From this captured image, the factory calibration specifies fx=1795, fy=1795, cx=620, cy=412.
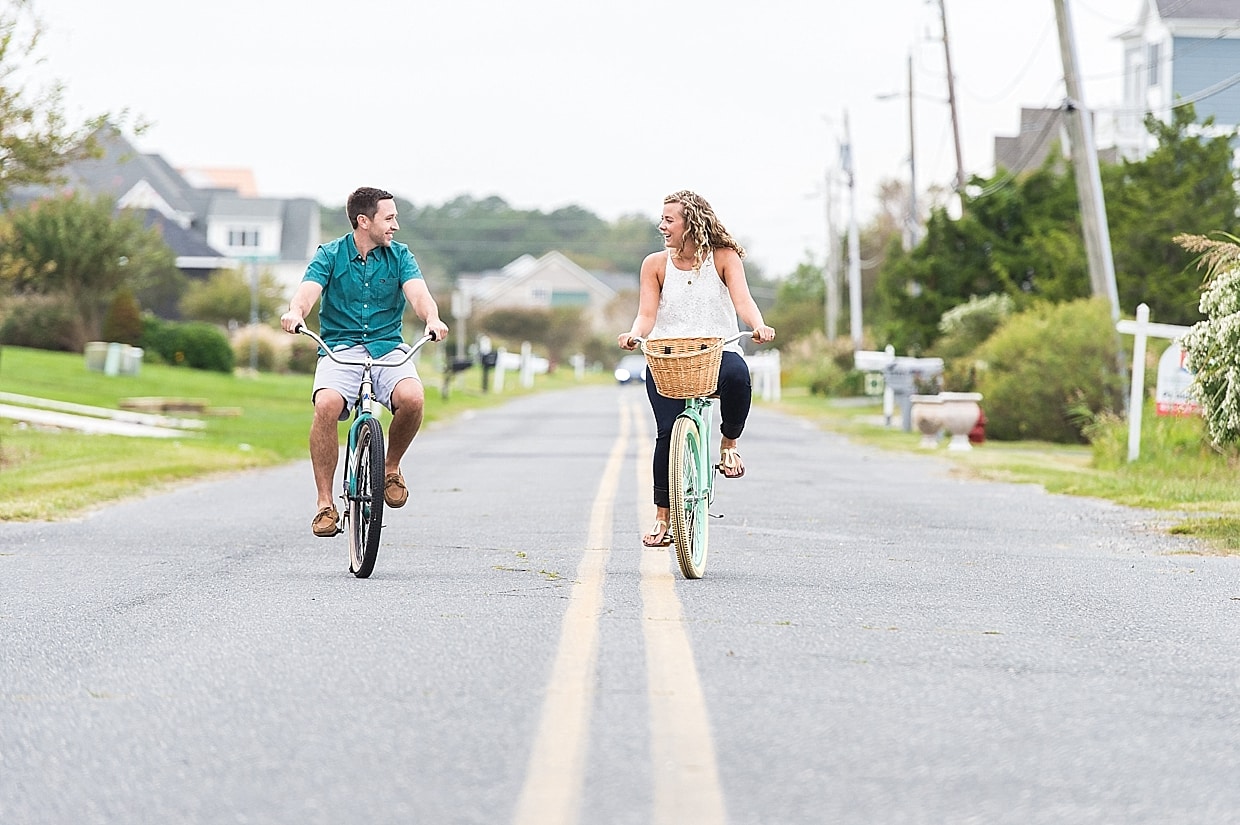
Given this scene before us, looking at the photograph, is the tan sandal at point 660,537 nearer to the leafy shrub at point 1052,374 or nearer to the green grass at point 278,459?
the green grass at point 278,459

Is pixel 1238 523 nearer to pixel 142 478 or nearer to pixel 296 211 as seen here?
pixel 142 478

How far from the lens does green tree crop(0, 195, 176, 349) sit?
137 feet

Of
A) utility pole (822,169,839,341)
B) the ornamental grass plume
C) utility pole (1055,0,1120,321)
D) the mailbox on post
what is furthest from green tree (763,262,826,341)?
the ornamental grass plume

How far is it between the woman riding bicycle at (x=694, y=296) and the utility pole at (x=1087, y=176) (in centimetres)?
1667

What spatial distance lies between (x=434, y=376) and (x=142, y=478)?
41.5 m

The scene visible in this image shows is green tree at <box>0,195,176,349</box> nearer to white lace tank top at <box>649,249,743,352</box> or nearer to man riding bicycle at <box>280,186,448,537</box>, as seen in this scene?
man riding bicycle at <box>280,186,448,537</box>

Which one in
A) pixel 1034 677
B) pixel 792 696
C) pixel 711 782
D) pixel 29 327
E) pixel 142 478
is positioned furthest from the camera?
pixel 29 327

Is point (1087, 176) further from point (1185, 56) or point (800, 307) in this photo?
point (800, 307)

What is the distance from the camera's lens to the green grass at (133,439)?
15.2 m

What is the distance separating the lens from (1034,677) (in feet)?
20.3

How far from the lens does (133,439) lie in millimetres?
22000

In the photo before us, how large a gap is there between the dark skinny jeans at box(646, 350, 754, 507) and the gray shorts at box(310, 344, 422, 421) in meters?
1.34

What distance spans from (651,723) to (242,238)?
3179 inches

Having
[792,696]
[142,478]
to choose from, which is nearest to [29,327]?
[142,478]
